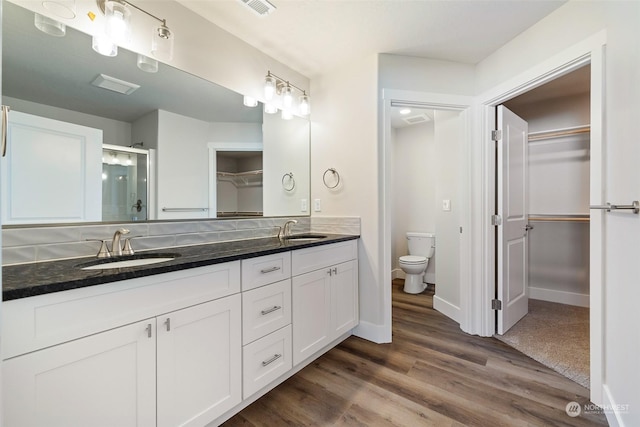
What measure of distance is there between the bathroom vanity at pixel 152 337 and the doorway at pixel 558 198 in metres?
2.47

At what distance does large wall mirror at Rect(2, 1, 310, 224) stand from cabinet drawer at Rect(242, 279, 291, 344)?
0.71 m

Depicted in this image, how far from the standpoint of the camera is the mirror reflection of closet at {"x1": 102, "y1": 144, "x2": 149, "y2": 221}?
1455mm

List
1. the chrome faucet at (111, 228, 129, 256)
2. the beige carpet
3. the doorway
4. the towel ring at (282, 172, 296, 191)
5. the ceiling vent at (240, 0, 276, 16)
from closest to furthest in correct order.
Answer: the chrome faucet at (111, 228, 129, 256)
the ceiling vent at (240, 0, 276, 16)
the beige carpet
the towel ring at (282, 172, 296, 191)
the doorway

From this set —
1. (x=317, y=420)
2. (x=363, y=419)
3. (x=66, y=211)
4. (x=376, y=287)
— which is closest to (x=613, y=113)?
(x=376, y=287)

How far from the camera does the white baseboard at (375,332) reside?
89.2 inches

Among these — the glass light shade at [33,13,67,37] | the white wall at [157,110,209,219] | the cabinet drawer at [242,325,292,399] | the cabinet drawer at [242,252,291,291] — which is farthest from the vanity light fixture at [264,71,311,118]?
the cabinet drawer at [242,325,292,399]

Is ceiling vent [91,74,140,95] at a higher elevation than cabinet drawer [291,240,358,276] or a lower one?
higher

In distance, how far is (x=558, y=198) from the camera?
311cm

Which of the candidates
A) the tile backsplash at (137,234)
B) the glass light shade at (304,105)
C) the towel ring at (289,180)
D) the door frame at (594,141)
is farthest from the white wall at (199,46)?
the door frame at (594,141)

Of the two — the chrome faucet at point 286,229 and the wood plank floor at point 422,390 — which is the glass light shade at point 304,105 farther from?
the wood plank floor at point 422,390

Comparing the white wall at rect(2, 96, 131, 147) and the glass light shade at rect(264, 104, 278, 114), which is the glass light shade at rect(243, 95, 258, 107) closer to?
the glass light shade at rect(264, 104, 278, 114)

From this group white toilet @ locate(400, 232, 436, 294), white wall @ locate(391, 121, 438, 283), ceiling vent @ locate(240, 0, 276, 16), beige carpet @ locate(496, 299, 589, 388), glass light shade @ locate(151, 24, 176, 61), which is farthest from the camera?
white wall @ locate(391, 121, 438, 283)

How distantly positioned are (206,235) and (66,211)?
720 millimetres

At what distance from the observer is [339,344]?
2254 millimetres
